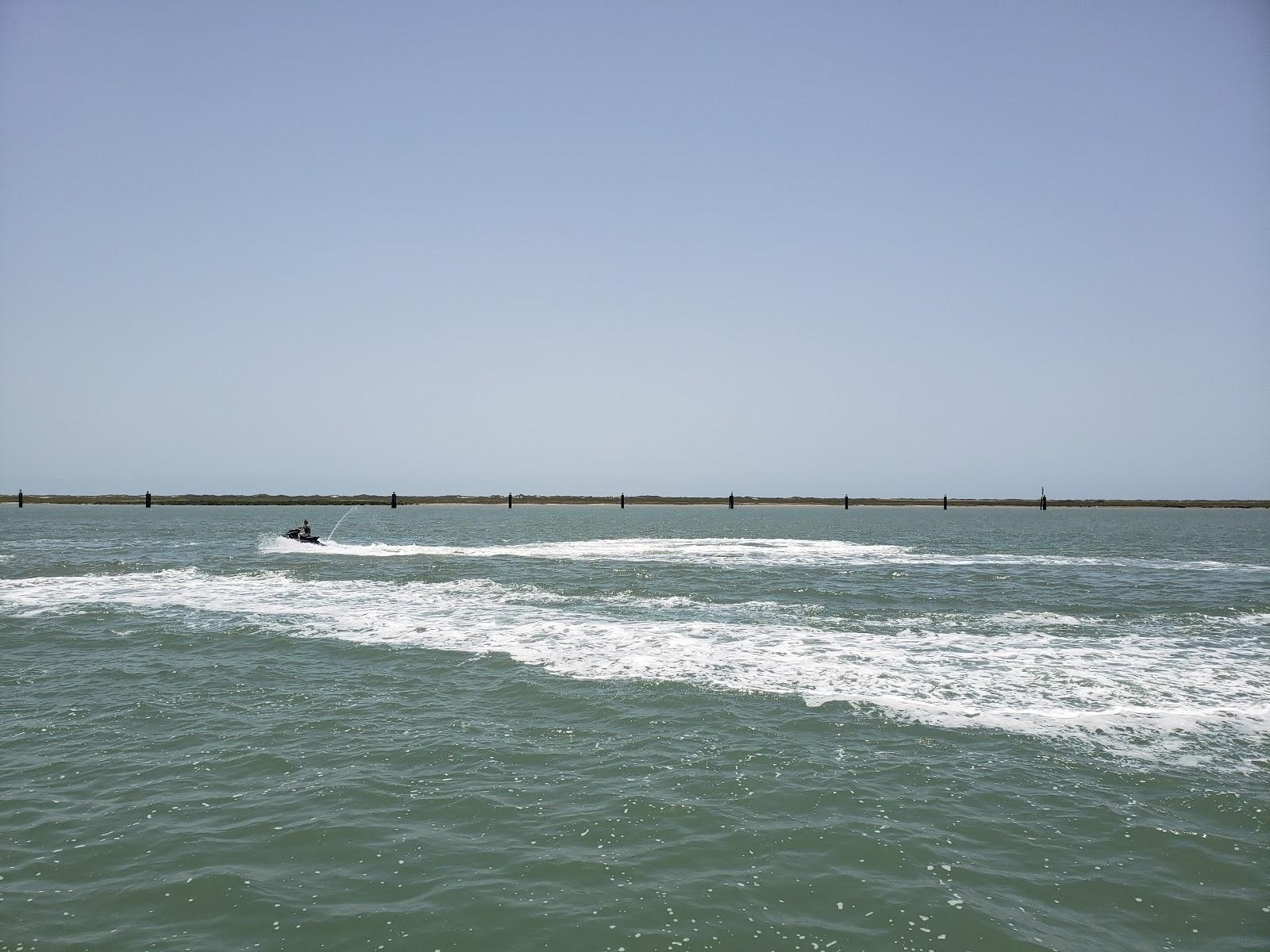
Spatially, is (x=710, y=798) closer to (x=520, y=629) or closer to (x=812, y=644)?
(x=812, y=644)

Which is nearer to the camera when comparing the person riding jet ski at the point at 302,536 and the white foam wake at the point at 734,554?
the white foam wake at the point at 734,554

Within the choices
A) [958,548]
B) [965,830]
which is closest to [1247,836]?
[965,830]

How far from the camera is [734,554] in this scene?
49750 millimetres

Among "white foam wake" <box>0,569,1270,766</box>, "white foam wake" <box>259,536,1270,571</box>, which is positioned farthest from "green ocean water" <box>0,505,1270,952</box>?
"white foam wake" <box>259,536,1270,571</box>

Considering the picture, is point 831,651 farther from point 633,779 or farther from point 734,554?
point 734,554

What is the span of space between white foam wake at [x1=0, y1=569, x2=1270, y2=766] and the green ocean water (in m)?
0.12

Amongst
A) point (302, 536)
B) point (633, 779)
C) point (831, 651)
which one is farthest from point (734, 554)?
point (633, 779)

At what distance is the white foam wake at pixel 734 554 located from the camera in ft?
141

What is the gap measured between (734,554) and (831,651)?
31.0 meters

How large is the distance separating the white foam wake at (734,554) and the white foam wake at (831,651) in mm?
17480

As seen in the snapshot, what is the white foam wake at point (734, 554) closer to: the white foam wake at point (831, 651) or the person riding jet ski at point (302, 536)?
the person riding jet ski at point (302, 536)

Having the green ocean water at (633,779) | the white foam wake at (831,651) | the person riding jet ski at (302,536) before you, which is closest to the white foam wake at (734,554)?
the person riding jet ski at (302,536)

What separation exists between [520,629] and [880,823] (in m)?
13.9

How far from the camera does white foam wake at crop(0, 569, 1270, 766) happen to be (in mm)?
13805
